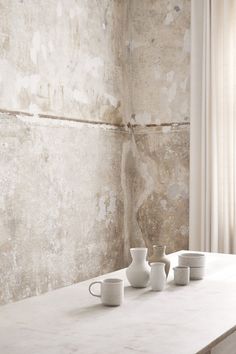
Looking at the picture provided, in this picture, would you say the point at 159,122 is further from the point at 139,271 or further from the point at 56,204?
the point at 139,271

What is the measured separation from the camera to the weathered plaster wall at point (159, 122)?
16.3 ft

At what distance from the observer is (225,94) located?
457 centimetres

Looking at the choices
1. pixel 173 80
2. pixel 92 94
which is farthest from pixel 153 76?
pixel 92 94

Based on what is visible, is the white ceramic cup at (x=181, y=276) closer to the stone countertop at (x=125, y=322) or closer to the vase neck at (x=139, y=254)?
the stone countertop at (x=125, y=322)

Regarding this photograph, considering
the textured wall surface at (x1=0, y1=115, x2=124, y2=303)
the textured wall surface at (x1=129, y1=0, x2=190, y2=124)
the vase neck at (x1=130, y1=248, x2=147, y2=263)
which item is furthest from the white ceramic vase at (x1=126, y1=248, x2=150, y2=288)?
the textured wall surface at (x1=129, y1=0, x2=190, y2=124)

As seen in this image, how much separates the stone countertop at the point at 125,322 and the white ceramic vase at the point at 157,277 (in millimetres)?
33

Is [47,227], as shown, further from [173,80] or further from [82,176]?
[173,80]

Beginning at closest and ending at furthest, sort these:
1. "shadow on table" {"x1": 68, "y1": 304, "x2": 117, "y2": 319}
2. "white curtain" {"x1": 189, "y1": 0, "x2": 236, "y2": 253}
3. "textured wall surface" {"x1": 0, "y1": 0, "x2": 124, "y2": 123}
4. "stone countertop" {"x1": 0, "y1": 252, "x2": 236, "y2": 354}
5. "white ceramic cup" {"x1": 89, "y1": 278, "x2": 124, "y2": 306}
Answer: "stone countertop" {"x1": 0, "y1": 252, "x2": 236, "y2": 354}, "shadow on table" {"x1": 68, "y1": 304, "x2": 117, "y2": 319}, "white ceramic cup" {"x1": 89, "y1": 278, "x2": 124, "y2": 306}, "textured wall surface" {"x1": 0, "y1": 0, "x2": 124, "y2": 123}, "white curtain" {"x1": 189, "y1": 0, "x2": 236, "y2": 253}

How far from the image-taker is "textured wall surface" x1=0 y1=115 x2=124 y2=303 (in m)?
3.83

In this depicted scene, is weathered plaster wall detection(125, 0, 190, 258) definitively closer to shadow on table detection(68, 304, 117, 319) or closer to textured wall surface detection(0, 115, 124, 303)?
textured wall surface detection(0, 115, 124, 303)

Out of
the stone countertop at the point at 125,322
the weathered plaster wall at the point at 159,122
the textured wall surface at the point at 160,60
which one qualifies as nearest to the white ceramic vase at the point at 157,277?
the stone countertop at the point at 125,322

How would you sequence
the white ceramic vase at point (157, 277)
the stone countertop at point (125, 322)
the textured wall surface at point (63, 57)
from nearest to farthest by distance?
1. the stone countertop at point (125, 322)
2. the white ceramic vase at point (157, 277)
3. the textured wall surface at point (63, 57)

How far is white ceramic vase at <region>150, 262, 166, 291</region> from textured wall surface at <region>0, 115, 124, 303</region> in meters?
1.56

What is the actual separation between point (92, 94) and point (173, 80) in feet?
2.60
